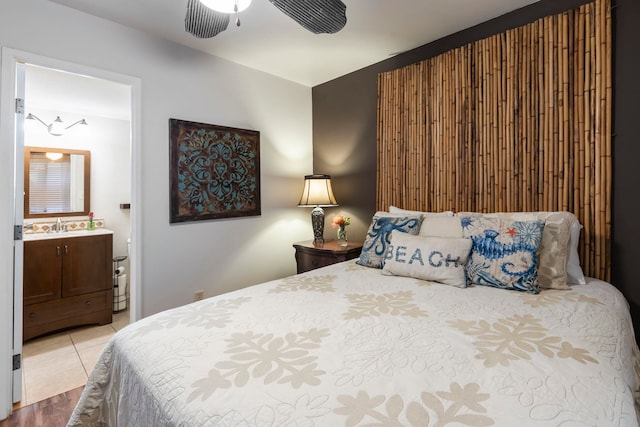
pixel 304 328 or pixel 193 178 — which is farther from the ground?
pixel 193 178

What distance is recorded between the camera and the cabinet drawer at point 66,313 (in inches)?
112

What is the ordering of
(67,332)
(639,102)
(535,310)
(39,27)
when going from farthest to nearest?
1. (67,332)
2. (39,27)
3. (639,102)
4. (535,310)

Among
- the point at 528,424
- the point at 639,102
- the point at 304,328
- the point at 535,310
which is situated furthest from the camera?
the point at 639,102

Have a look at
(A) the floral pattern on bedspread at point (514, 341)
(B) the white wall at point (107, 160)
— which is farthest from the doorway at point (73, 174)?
(A) the floral pattern on bedspread at point (514, 341)

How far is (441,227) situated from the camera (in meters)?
2.08

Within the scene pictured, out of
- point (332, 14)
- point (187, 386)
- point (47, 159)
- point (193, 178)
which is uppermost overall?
point (332, 14)

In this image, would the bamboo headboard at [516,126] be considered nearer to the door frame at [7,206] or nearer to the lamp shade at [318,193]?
the lamp shade at [318,193]

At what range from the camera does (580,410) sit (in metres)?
0.73

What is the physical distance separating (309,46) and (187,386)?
2.63m

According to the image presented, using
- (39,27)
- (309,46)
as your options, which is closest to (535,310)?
(309,46)

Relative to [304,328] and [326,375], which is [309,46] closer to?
[304,328]

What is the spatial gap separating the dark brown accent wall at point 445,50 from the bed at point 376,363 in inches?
21.2

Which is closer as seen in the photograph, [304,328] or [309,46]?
[304,328]

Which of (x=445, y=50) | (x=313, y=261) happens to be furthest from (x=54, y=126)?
(x=445, y=50)
